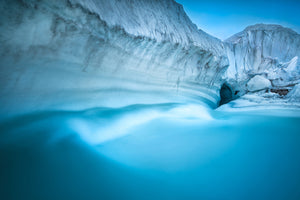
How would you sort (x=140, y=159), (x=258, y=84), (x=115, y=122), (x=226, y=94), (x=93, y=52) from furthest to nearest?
(x=226, y=94) < (x=258, y=84) < (x=115, y=122) < (x=93, y=52) < (x=140, y=159)

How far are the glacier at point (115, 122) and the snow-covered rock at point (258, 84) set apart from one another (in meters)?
1.51

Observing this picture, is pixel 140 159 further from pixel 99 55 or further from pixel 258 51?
pixel 258 51

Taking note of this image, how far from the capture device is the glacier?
94 centimetres

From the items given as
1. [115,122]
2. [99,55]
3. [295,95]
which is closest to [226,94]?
[295,95]

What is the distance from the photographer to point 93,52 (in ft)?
5.09

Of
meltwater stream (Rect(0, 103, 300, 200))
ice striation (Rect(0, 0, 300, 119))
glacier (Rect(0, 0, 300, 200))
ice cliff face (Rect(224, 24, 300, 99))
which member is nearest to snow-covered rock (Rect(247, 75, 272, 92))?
ice cliff face (Rect(224, 24, 300, 99))

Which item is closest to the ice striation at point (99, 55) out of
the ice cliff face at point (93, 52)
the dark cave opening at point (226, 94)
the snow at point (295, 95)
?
the ice cliff face at point (93, 52)

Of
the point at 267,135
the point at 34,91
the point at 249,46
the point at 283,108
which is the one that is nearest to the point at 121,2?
the point at 34,91

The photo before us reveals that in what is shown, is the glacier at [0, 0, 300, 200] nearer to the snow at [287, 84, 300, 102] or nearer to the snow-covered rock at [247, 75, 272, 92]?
the snow at [287, 84, 300, 102]

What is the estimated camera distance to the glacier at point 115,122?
936 mm

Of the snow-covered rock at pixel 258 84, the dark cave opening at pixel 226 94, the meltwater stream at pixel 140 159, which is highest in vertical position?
the snow-covered rock at pixel 258 84

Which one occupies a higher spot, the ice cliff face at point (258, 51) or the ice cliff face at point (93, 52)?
the ice cliff face at point (258, 51)

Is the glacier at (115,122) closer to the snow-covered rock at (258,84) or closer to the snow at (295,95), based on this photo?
the snow at (295,95)

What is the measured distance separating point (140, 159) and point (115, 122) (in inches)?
25.1
